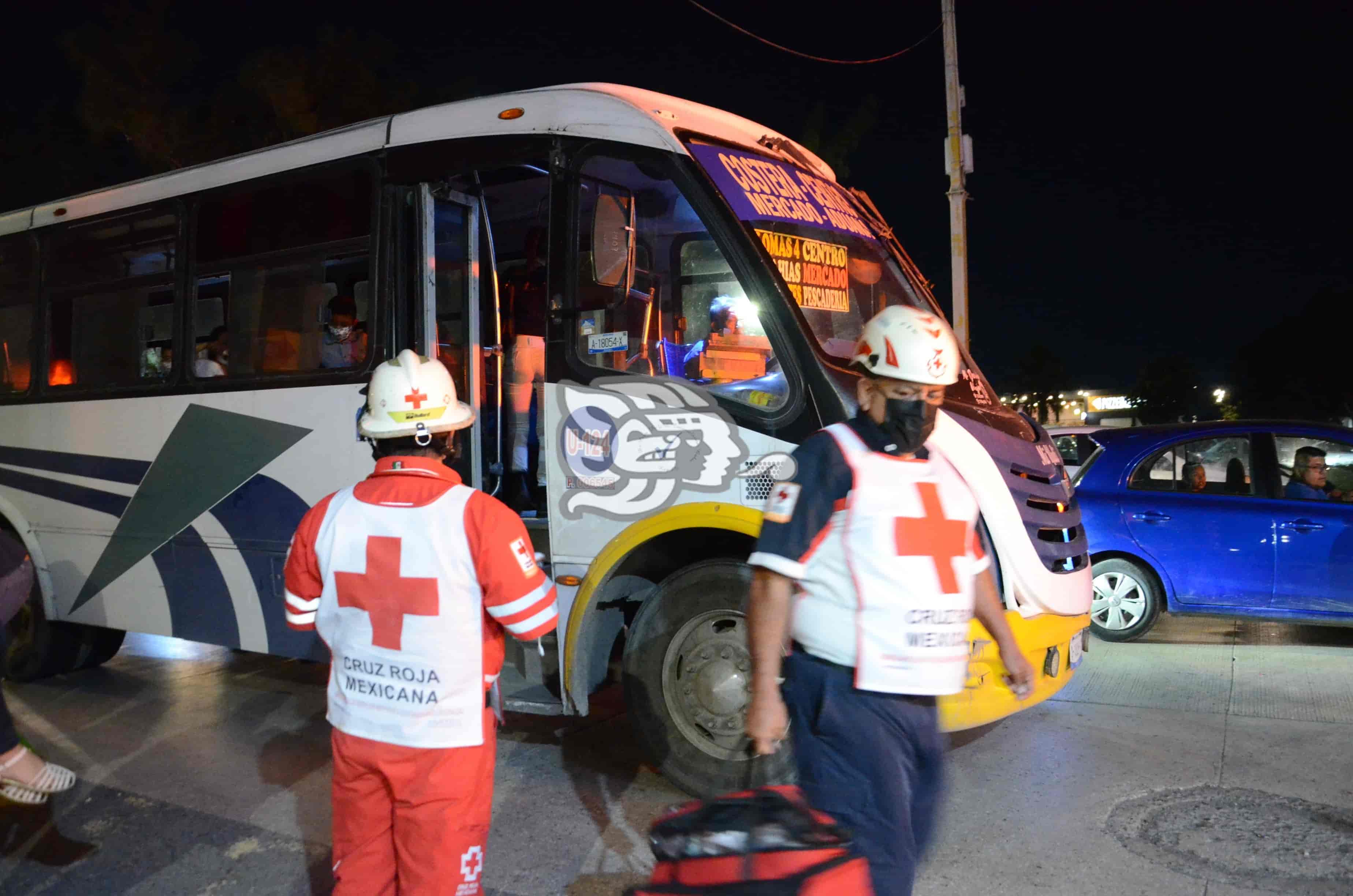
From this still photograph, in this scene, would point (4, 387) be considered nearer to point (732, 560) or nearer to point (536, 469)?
point (536, 469)

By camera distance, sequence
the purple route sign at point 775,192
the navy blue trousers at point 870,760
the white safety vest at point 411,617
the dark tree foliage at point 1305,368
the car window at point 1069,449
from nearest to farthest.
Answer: the navy blue trousers at point 870,760 < the white safety vest at point 411,617 < the purple route sign at point 775,192 < the car window at point 1069,449 < the dark tree foliage at point 1305,368

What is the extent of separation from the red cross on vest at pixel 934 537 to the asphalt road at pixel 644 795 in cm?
167

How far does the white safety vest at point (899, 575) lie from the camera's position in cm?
261

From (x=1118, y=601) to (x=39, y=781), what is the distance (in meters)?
7.12

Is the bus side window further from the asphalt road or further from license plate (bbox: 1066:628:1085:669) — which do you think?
license plate (bbox: 1066:628:1085:669)

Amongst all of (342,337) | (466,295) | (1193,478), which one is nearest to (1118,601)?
(1193,478)

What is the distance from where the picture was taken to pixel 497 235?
7699 mm

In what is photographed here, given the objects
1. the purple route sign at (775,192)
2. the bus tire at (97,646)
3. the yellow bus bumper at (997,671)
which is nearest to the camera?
the yellow bus bumper at (997,671)

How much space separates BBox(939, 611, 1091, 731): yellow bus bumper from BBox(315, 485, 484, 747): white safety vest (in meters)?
2.21

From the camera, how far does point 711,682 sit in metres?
4.73

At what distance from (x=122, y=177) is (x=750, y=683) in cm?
2138

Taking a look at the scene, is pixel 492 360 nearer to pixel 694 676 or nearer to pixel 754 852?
pixel 694 676

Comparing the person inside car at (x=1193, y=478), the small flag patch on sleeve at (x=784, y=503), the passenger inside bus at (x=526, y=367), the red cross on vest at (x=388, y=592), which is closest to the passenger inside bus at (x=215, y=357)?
the passenger inside bus at (x=526, y=367)

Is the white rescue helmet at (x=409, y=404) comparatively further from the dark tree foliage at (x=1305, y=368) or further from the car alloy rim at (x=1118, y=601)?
the dark tree foliage at (x=1305, y=368)
